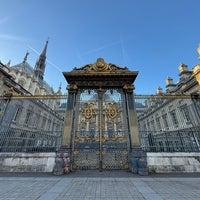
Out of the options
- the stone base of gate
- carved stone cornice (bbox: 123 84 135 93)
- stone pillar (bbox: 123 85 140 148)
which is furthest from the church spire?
the stone base of gate

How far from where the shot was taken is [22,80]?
1177 inches

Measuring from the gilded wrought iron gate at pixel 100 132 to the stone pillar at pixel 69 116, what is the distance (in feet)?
1.36

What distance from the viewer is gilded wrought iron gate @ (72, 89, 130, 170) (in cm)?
709

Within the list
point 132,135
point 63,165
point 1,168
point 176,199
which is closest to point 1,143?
point 1,168

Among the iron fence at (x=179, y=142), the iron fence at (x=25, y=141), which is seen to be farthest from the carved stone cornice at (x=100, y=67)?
the iron fence at (x=25, y=141)

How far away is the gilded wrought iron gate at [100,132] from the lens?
7086 mm

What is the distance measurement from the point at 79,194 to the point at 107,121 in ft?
15.3

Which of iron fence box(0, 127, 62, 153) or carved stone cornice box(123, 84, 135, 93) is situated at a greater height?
carved stone cornice box(123, 84, 135, 93)

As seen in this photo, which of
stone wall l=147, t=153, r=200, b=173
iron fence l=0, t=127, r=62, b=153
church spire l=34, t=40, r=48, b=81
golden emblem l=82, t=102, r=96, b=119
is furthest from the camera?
church spire l=34, t=40, r=48, b=81

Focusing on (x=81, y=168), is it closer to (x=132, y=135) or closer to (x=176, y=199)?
(x=132, y=135)

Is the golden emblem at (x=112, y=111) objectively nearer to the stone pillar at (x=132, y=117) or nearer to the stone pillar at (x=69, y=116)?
the stone pillar at (x=132, y=117)

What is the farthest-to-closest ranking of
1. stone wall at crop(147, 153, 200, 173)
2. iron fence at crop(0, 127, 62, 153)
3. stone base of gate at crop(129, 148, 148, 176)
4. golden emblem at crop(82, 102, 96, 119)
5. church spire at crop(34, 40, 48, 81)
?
church spire at crop(34, 40, 48, 81) < golden emblem at crop(82, 102, 96, 119) < iron fence at crop(0, 127, 62, 153) < stone wall at crop(147, 153, 200, 173) < stone base of gate at crop(129, 148, 148, 176)

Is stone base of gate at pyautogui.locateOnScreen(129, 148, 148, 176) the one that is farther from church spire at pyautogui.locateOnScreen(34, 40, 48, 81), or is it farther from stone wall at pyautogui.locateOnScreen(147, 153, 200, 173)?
church spire at pyautogui.locateOnScreen(34, 40, 48, 81)

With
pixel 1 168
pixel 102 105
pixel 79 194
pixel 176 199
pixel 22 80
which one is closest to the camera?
pixel 176 199
